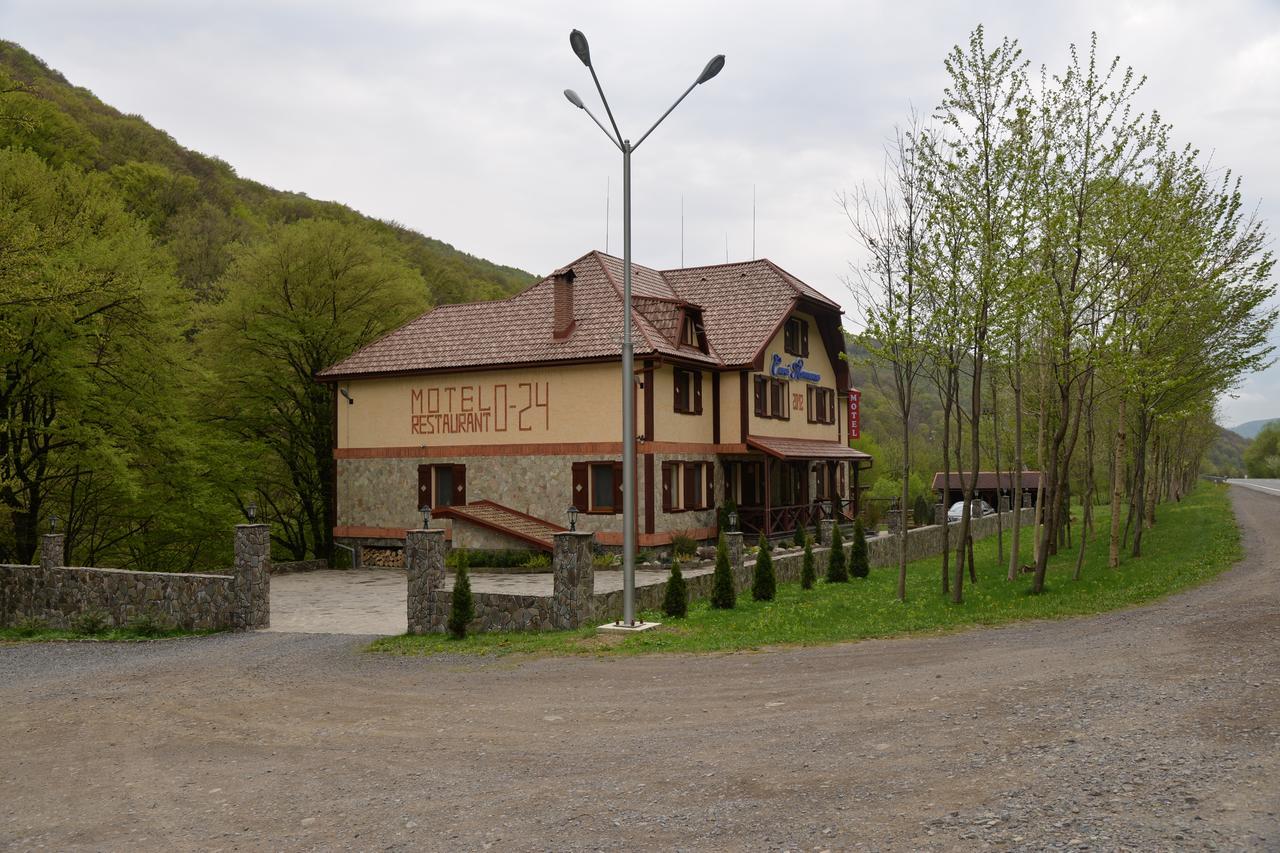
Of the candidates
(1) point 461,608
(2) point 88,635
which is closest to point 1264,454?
(1) point 461,608

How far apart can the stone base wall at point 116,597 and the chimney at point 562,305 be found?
15.0 m

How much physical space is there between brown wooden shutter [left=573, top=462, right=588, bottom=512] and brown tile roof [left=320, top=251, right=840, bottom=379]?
325cm

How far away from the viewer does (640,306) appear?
1246 inches

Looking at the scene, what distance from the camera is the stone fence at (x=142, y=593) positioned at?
58.6ft

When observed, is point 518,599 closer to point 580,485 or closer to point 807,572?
point 807,572

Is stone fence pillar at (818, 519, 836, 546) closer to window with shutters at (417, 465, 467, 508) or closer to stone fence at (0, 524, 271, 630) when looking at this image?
window with shutters at (417, 465, 467, 508)

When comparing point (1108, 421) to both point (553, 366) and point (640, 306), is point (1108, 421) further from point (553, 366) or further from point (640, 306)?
point (553, 366)

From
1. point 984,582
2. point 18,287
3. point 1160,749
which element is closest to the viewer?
point 1160,749

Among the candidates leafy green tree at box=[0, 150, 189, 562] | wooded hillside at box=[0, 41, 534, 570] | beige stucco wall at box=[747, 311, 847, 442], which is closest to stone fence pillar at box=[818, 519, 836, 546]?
beige stucco wall at box=[747, 311, 847, 442]

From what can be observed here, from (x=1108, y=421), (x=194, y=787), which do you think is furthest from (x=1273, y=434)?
(x=194, y=787)

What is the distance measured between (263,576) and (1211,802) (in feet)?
51.2

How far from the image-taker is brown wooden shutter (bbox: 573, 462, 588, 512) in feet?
98.3

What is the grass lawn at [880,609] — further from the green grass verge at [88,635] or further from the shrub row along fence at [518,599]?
the green grass verge at [88,635]

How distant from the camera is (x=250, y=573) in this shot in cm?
1783
